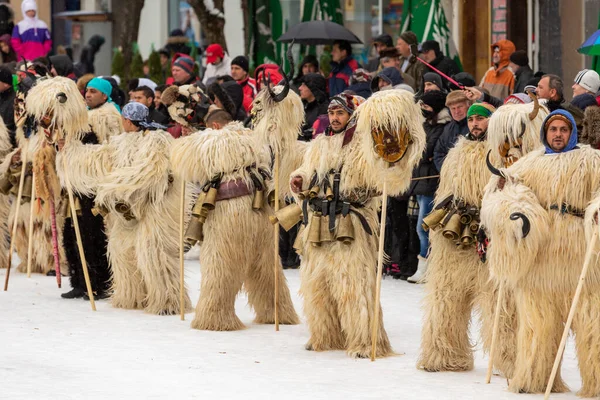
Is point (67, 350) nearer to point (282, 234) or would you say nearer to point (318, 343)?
point (318, 343)

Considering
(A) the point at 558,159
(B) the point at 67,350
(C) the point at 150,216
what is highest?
(A) the point at 558,159

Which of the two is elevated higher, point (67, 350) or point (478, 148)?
point (478, 148)

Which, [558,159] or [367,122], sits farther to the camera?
[367,122]

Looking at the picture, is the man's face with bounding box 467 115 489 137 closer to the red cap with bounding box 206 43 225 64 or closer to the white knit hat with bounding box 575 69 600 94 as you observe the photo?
the white knit hat with bounding box 575 69 600 94

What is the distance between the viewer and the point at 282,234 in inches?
514

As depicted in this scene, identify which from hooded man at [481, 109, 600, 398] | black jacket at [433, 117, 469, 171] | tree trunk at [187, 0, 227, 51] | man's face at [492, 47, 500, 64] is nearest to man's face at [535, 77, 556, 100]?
black jacket at [433, 117, 469, 171]

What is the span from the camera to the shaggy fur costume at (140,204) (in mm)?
10148

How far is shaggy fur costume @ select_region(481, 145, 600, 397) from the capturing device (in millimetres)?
7012

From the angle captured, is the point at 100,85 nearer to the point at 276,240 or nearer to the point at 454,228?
the point at 276,240

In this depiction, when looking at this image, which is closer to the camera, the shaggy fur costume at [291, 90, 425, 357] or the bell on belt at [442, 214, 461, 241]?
the bell on belt at [442, 214, 461, 241]

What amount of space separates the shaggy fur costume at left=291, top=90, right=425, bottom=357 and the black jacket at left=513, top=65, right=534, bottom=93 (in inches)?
170

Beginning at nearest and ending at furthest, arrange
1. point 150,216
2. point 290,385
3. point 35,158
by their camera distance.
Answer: point 290,385, point 150,216, point 35,158

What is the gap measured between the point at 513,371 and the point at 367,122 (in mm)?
1848

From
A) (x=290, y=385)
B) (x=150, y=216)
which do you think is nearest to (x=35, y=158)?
(x=150, y=216)
